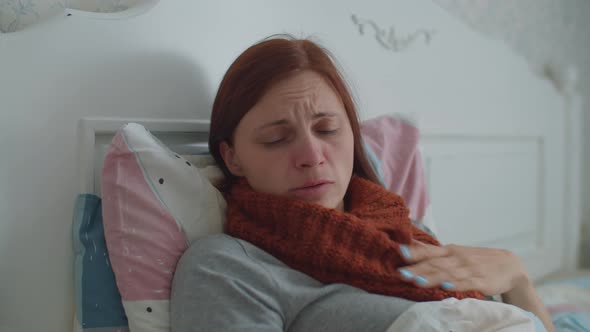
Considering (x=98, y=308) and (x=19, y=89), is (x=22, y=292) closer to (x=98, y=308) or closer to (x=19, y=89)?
(x=98, y=308)

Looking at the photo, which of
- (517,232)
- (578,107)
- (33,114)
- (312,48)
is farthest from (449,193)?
(33,114)

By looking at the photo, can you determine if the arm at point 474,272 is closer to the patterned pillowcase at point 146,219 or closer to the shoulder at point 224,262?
the shoulder at point 224,262

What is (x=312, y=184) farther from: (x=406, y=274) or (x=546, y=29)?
(x=546, y=29)

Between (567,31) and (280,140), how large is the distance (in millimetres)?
1934

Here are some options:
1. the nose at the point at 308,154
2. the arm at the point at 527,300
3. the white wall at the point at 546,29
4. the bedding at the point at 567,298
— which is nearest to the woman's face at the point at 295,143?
the nose at the point at 308,154

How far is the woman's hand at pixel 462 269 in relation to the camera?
0.82 meters

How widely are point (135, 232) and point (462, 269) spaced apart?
557 mm

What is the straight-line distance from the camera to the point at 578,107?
87.0 inches

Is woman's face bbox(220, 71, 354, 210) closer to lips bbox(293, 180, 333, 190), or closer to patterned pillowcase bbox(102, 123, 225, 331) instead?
lips bbox(293, 180, 333, 190)

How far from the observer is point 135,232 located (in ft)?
2.44

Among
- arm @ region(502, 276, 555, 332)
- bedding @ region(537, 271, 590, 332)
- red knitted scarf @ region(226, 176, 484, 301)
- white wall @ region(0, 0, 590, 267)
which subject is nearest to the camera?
red knitted scarf @ region(226, 176, 484, 301)

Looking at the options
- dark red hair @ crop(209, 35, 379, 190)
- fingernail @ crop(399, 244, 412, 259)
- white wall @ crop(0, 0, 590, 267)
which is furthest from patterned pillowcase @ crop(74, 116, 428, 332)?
white wall @ crop(0, 0, 590, 267)

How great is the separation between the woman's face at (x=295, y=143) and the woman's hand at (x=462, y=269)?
6.8 inches

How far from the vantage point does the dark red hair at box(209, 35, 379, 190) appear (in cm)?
83
